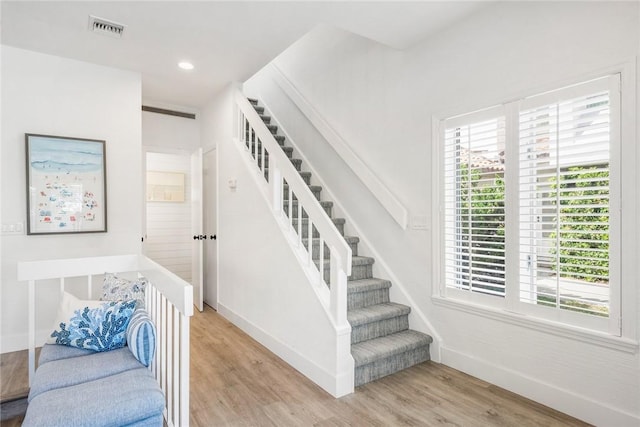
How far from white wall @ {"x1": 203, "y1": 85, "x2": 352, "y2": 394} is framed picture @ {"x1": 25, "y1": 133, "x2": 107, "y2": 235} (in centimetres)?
132

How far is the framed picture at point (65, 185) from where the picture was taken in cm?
326

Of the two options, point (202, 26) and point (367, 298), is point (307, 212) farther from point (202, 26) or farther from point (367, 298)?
point (202, 26)

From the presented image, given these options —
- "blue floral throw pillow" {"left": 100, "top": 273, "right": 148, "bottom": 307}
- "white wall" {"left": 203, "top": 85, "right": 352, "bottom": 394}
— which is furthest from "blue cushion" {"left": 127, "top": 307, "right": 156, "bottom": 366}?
"white wall" {"left": 203, "top": 85, "right": 352, "bottom": 394}

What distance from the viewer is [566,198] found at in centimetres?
214

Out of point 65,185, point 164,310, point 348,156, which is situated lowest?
point 164,310

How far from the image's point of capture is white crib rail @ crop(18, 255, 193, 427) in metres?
1.80

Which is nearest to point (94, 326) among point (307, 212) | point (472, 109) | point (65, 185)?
point (307, 212)

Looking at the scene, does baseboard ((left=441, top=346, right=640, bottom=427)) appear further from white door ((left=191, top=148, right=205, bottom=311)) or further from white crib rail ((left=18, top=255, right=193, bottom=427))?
white door ((left=191, top=148, right=205, bottom=311))

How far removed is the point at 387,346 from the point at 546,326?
1.09 meters

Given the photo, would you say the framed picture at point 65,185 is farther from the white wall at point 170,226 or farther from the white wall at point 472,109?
the white wall at point 472,109

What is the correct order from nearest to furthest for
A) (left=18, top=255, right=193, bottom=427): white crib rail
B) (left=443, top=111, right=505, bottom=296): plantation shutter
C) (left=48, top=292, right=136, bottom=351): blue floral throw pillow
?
(left=18, top=255, right=193, bottom=427): white crib rail → (left=48, top=292, right=136, bottom=351): blue floral throw pillow → (left=443, top=111, right=505, bottom=296): plantation shutter

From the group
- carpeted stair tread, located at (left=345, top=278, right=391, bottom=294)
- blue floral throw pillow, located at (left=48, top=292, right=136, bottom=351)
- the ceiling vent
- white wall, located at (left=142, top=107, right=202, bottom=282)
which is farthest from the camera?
white wall, located at (left=142, top=107, right=202, bottom=282)

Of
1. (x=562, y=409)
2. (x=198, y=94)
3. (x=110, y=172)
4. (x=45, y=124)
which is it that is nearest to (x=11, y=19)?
(x=45, y=124)

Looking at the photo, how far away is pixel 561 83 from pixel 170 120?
178 inches
